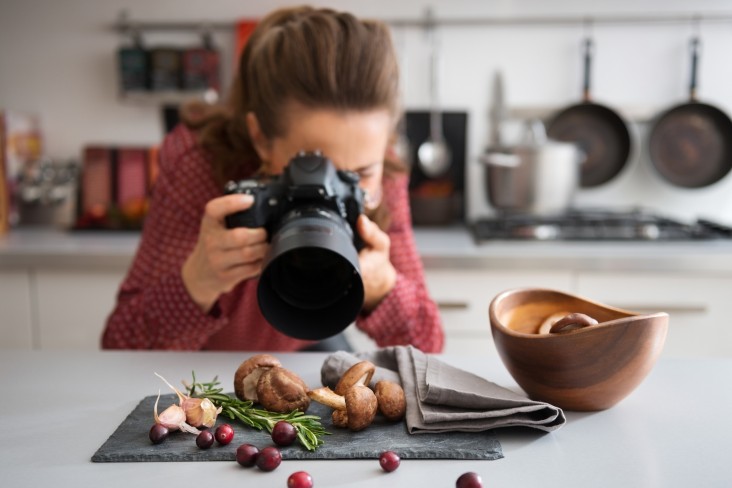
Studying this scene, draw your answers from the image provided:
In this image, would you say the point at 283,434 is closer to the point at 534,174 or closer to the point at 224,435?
the point at 224,435

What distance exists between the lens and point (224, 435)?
586mm

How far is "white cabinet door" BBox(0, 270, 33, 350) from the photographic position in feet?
5.49

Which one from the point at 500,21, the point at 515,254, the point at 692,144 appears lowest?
the point at 515,254

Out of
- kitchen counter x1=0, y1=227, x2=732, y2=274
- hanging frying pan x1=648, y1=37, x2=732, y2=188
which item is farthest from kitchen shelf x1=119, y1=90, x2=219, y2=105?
hanging frying pan x1=648, y1=37, x2=732, y2=188

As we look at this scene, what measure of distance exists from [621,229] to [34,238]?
4.63 feet

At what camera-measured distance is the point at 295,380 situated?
0.66m

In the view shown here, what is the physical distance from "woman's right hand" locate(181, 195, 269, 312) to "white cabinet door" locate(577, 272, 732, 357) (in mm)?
924

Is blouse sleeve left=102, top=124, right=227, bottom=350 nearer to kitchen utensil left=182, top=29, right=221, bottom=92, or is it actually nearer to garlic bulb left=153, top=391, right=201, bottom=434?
garlic bulb left=153, top=391, right=201, bottom=434

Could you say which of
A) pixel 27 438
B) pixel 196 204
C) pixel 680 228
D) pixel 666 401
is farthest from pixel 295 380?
pixel 680 228

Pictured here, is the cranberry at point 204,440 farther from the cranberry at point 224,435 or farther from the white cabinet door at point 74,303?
the white cabinet door at point 74,303

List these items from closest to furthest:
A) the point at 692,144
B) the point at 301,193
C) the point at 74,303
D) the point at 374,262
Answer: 1. the point at 301,193
2. the point at 374,262
3. the point at 74,303
4. the point at 692,144

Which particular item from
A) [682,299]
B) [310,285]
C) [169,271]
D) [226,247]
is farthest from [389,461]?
[682,299]

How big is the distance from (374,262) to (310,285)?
191 millimetres

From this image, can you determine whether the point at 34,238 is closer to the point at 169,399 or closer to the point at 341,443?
the point at 169,399
